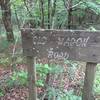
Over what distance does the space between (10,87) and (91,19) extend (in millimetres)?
4494

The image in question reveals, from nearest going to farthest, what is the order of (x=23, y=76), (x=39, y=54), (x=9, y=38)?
(x=39, y=54) < (x=23, y=76) < (x=9, y=38)

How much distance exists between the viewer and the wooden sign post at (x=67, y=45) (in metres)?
1.89

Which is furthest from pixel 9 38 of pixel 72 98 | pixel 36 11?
pixel 72 98

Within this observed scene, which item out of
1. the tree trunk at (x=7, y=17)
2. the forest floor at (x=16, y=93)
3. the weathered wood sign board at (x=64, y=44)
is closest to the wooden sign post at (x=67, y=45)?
the weathered wood sign board at (x=64, y=44)

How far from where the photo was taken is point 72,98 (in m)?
2.66

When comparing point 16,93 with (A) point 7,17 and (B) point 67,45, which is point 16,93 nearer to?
(B) point 67,45

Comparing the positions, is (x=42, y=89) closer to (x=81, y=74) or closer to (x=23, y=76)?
(x=23, y=76)

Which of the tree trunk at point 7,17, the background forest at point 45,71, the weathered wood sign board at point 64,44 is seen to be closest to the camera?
the weathered wood sign board at point 64,44

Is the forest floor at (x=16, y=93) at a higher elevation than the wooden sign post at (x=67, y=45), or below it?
below

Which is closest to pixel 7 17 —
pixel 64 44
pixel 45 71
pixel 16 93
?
pixel 16 93

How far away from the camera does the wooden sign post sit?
189 cm

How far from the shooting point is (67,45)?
1.93 m

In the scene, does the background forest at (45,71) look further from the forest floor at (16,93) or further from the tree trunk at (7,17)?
the tree trunk at (7,17)

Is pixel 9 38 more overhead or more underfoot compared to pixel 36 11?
more underfoot
